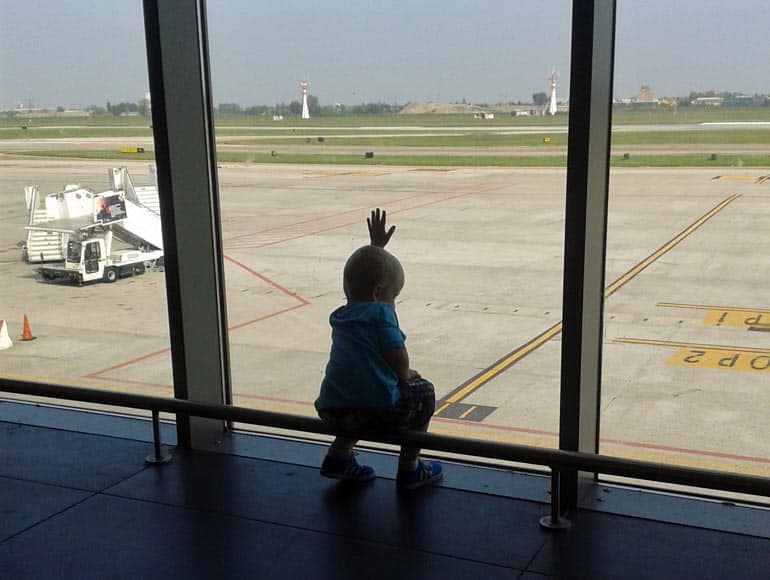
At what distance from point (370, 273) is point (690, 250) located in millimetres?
9226

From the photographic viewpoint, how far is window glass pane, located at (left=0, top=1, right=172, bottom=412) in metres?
6.23

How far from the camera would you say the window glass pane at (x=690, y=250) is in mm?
3902

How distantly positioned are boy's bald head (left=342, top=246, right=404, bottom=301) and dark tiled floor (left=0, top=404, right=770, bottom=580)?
0.97 metres

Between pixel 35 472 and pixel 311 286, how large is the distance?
8.54m

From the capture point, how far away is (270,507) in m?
3.61

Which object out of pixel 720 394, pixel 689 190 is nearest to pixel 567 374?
pixel 720 394

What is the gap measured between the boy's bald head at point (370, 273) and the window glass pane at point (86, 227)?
1.71 metres

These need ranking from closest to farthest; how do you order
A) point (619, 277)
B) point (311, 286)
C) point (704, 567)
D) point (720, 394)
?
point (704, 567), point (720, 394), point (619, 277), point (311, 286)

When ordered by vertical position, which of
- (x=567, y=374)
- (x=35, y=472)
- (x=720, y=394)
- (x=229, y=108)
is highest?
(x=229, y=108)

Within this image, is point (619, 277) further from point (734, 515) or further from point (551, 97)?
point (734, 515)

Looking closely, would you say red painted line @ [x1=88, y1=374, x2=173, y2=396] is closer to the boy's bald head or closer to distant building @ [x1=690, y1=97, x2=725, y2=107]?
the boy's bald head

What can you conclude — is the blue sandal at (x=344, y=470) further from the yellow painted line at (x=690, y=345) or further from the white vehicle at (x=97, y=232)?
the white vehicle at (x=97, y=232)

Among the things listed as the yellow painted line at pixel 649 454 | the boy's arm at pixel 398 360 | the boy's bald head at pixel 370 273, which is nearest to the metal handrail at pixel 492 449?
the boy's arm at pixel 398 360

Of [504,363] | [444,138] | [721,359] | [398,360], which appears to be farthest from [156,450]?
[444,138]
